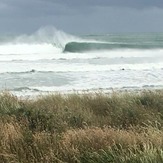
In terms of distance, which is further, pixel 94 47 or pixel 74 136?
pixel 94 47

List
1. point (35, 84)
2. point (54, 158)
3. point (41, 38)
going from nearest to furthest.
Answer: point (54, 158), point (35, 84), point (41, 38)

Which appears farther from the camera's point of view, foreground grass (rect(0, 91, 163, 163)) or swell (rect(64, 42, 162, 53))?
swell (rect(64, 42, 162, 53))

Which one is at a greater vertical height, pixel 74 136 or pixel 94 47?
pixel 74 136

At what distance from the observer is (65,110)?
8.96 meters

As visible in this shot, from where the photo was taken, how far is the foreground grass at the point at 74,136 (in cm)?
532

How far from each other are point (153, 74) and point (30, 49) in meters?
31.2

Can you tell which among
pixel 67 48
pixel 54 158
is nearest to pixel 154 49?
pixel 67 48

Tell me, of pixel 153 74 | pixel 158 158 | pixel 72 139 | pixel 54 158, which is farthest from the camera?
pixel 153 74

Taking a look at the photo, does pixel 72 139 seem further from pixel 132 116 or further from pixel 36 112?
pixel 132 116

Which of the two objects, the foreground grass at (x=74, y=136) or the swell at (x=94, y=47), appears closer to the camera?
the foreground grass at (x=74, y=136)

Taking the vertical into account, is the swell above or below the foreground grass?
below

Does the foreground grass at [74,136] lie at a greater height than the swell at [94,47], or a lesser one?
greater

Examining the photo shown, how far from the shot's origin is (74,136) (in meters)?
6.09

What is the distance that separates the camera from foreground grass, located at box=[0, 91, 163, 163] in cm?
532
